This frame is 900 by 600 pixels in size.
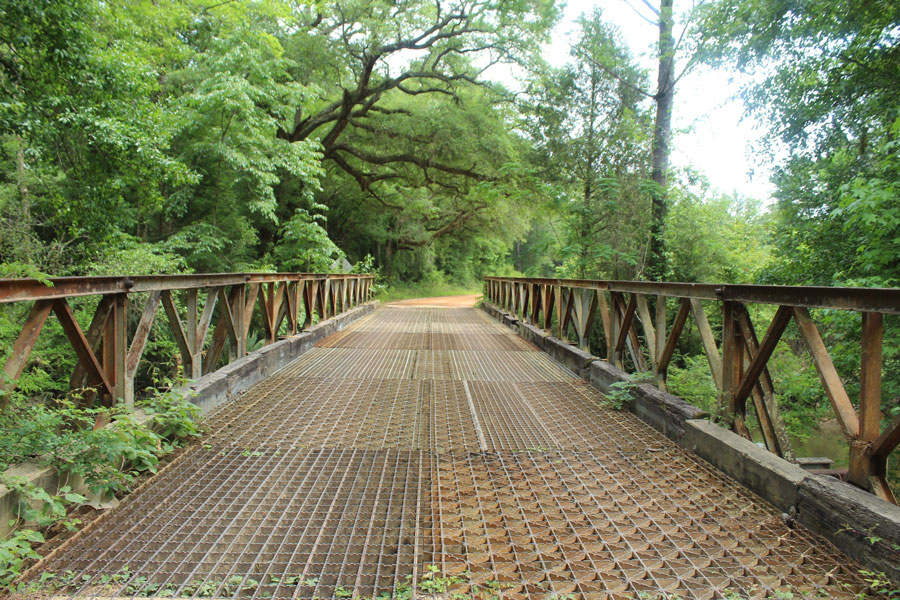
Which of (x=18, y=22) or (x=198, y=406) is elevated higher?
(x=18, y=22)

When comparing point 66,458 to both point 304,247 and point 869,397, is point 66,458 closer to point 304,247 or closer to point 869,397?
point 869,397

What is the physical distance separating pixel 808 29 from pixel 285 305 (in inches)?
294

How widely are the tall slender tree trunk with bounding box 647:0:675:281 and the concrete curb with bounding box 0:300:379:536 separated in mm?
6271

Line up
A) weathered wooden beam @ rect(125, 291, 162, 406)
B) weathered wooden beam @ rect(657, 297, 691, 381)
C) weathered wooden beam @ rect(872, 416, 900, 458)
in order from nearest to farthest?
weathered wooden beam @ rect(872, 416, 900, 458) < weathered wooden beam @ rect(125, 291, 162, 406) < weathered wooden beam @ rect(657, 297, 691, 381)

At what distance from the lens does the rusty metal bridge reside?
1.88m

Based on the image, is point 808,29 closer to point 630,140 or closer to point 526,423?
point 630,140

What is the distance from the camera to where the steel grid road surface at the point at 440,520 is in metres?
1.88

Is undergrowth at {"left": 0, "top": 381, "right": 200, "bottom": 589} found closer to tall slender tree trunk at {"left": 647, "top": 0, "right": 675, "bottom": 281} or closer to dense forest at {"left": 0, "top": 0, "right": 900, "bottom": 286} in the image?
dense forest at {"left": 0, "top": 0, "right": 900, "bottom": 286}

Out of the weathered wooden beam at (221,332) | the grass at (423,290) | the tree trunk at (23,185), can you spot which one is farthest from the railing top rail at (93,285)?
the grass at (423,290)

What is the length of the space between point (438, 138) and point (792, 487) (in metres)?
15.3

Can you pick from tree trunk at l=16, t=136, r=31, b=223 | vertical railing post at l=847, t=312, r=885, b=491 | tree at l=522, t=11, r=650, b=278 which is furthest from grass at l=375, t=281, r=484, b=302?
vertical railing post at l=847, t=312, r=885, b=491

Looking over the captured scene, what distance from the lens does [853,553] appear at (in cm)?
201

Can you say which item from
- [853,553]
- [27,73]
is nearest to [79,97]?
[27,73]

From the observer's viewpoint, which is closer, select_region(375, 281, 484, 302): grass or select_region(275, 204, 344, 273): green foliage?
select_region(275, 204, 344, 273): green foliage
